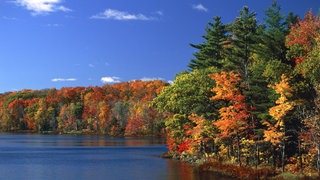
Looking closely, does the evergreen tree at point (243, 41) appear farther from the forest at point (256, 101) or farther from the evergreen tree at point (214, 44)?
the evergreen tree at point (214, 44)

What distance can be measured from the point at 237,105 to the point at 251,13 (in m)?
12.3

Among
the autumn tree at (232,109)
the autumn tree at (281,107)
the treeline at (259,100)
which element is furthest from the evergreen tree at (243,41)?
the autumn tree at (281,107)

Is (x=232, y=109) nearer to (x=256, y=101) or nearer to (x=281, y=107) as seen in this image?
(x=256, y=101)

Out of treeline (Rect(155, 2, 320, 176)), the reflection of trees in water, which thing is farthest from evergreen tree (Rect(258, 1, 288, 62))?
the reflection of trees in water

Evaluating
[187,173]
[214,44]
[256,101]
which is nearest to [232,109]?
[256,101]

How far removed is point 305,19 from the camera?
5062 centimetres

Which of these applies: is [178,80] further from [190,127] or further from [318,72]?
[318,72]

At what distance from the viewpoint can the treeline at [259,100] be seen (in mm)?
43531

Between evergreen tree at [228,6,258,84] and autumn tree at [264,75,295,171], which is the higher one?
evergreen tree at [228,6,258,84]

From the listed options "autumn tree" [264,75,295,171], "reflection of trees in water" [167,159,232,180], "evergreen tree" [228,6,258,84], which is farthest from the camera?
"evergreen tree" [228,6,258,84]

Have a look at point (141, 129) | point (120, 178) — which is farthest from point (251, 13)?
point (141, 129)

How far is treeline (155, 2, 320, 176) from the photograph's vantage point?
4353cm

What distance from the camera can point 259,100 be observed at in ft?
171

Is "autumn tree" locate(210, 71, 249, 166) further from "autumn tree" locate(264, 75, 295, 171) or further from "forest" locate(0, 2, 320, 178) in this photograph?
"autumn tree" locate(264, 75, 295, 171)
